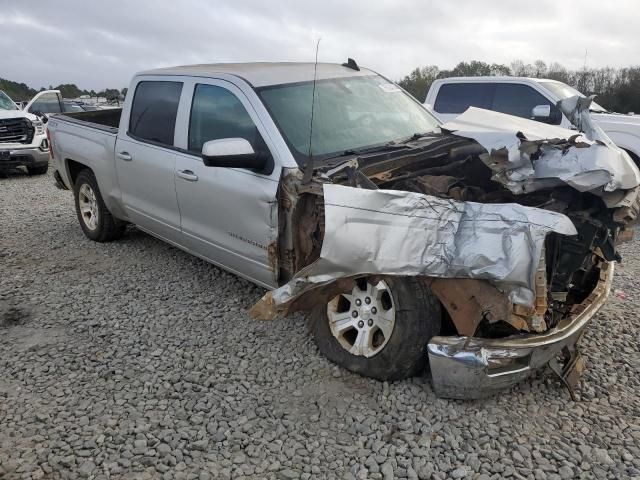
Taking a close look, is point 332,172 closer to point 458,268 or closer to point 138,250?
point 458,268

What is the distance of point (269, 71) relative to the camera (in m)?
4.41

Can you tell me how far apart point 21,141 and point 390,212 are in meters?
11.0

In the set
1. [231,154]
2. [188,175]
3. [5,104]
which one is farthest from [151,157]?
[5,104]

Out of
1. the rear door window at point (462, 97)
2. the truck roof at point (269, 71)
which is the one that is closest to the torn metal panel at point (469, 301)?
the truck roof at point (269, 71)

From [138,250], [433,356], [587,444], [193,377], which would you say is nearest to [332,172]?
[433,356]

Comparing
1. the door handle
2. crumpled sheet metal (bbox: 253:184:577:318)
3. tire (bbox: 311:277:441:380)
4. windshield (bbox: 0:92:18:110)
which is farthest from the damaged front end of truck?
windshield (bbox: 0:92:18:110)

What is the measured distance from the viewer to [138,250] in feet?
20.0

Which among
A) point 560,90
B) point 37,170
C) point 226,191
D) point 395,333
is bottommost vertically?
point 37,170

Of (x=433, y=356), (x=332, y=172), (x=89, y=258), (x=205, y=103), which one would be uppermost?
(x=205, y=103)

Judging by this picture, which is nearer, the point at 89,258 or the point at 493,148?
the point at 493,148

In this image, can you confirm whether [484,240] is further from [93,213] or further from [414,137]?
[93,213]

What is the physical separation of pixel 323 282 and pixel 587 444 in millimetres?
1600

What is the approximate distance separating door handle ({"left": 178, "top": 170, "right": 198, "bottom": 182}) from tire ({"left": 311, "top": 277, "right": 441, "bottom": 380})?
1.49 meters

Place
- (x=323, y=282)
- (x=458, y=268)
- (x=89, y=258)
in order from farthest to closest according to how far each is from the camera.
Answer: (x=89, y=258), (x=323, y=282), (x=458, y=268)
